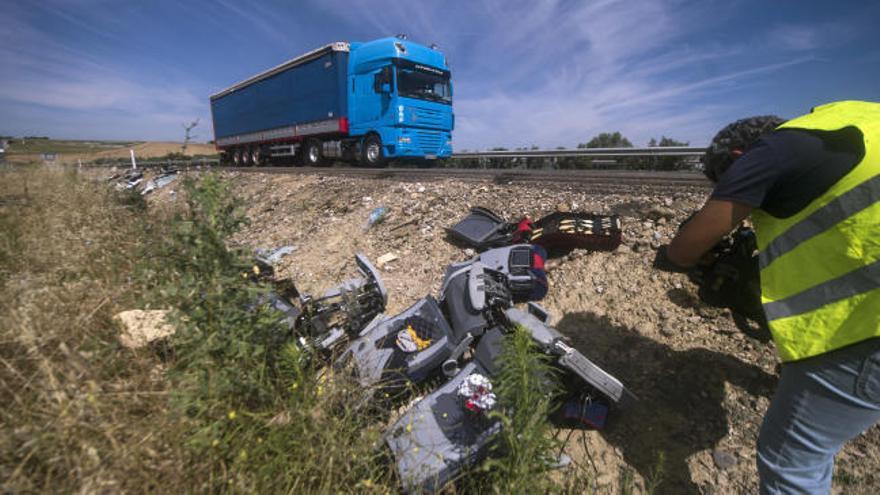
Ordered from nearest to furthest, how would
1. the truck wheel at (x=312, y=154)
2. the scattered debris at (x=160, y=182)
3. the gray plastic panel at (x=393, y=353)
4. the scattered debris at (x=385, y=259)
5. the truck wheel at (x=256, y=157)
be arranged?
the gray plastic panel at (x=393, y=353)
the scattered debris at (x=385, y=259)
the scattered debris at (x=160, y=182)
the truck wheel at (x=312, y=154)
the truck wheel at (x=256, y=157)

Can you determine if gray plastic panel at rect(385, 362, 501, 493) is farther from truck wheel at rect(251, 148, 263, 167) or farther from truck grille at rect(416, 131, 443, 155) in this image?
truck wheel at rect(251, 148, 263, 167)

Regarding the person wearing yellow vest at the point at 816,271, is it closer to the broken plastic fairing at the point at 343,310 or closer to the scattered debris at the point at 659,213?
the broken plastic fairing at the point at 343,310

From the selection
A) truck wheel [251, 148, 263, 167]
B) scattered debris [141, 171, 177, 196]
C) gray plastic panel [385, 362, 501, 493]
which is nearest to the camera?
gray plastic panel [385, 362, 501, 493]

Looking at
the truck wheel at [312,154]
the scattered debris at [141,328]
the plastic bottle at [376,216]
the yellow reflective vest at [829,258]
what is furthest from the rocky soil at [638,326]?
the truck wheel at [312,154]

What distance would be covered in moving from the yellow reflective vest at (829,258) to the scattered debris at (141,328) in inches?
116

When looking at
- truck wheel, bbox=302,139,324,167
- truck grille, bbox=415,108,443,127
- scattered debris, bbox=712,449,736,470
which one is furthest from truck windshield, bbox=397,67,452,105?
scattered debris, bbox=712,449,736,470

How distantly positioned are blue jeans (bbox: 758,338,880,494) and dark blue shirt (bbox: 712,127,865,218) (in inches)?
21.0

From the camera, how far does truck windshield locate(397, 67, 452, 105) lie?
9.69 m

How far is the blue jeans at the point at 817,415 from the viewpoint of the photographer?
125 cm

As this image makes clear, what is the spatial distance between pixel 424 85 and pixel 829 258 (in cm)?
1007

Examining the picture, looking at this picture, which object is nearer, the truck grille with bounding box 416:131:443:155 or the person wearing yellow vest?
the person wearing yellow vest

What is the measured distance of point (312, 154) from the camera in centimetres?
1321

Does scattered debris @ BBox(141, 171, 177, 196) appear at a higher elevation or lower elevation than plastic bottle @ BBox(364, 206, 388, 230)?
higher

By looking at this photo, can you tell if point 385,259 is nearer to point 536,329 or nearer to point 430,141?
point 536,329
